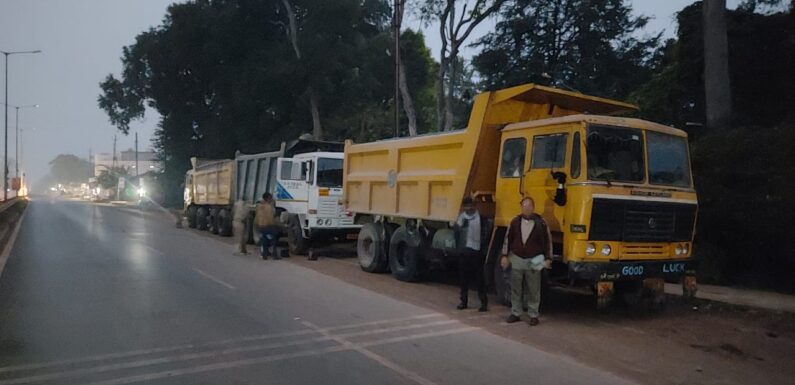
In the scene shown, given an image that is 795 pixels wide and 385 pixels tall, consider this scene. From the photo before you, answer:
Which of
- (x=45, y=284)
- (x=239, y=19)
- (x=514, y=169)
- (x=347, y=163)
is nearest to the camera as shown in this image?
(x=514, y=169)

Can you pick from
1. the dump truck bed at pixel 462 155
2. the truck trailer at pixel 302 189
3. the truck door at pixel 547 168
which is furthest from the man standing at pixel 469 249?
the truck trailer at pixel 302 189

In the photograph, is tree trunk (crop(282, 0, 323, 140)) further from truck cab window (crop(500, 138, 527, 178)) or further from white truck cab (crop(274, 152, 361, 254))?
truck cab window (crop(500, 138, 527, 178))

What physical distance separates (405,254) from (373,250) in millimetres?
1113

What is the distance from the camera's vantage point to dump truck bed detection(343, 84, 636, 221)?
35.0 feet

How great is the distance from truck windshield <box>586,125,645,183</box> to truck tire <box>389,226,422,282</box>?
458 centimetres

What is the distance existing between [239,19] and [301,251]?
22.2m

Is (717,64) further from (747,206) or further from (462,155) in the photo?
(462,155)

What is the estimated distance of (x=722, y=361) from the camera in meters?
7.02

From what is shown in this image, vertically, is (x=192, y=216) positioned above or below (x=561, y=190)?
below

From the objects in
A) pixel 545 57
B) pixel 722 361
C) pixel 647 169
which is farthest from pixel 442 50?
pixel 722 361

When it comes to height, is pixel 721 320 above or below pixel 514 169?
below

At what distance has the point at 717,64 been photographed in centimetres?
1406

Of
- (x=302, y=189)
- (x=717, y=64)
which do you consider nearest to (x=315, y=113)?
(x=302, y=189)

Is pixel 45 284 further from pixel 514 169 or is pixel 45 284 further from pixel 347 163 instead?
pixel 514 169
